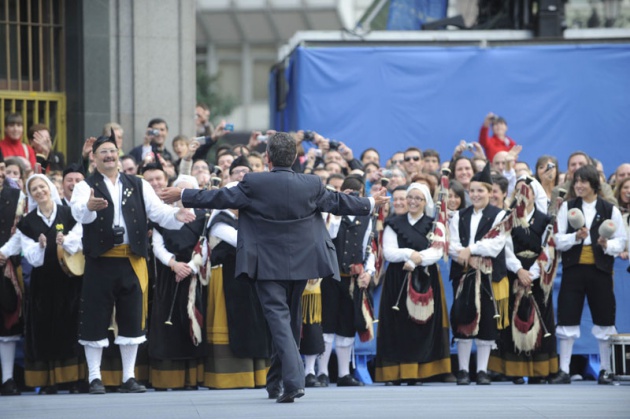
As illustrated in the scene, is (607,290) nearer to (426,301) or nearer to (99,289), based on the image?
(426,301)

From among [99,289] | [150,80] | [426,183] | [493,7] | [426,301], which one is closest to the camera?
[99,289]

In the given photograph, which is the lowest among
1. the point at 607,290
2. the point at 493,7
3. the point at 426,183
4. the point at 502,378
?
the point at 502,378

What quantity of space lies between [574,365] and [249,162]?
381cm

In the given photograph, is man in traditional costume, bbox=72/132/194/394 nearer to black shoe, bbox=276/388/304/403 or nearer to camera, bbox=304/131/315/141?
black shoe, bbox=276/388/304/403

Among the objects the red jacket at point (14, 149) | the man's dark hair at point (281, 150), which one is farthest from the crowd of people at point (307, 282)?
the man's dark hair at point (281, 150)

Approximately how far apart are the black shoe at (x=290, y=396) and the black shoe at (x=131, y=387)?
7.06ft

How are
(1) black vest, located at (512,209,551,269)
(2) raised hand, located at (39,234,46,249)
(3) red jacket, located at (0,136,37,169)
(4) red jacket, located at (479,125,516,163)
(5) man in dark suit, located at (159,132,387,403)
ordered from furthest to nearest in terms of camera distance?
(4) red jacket, located at (479,125,516,163)
(3) red jacket, located at (0,136,37,169)
(1) black vest, located at (512,209,551,269)
(2) raised hand, located at (39,234,46,249)
(5) man in dark suit, located at (159,132,387,403)

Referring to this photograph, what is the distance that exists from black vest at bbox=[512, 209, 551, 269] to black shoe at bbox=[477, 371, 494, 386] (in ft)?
3.44

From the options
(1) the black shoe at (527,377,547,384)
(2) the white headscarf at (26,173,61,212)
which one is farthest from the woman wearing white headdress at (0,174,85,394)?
(1) the black shoe at (527,377,547,384)

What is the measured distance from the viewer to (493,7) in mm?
20531

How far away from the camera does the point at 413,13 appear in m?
20.0

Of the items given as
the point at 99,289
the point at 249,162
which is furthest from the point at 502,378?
the point at 99,289

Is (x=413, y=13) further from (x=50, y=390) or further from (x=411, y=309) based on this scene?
(x=50, y=390)

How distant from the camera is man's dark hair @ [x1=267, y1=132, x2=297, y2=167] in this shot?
381 inches
